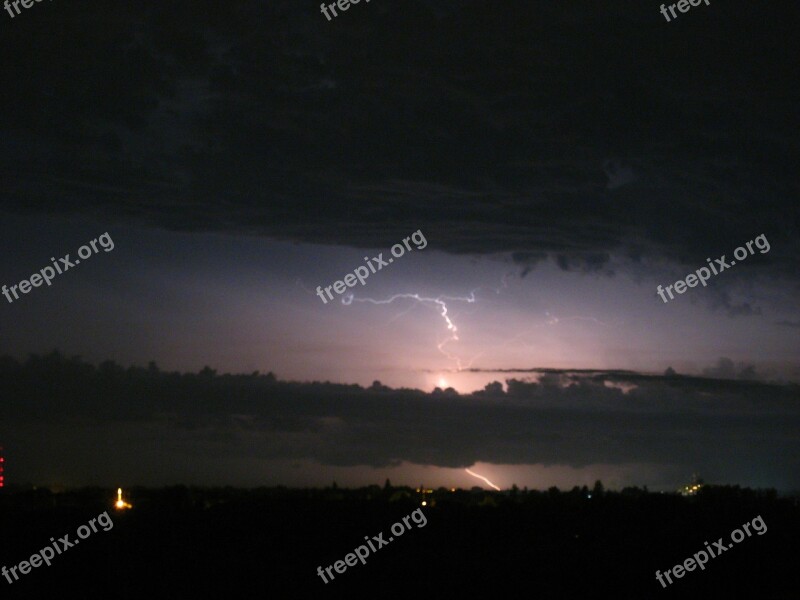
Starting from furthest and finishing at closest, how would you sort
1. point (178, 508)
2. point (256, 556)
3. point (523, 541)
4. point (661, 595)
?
point (178, 508) → point (523, 541) → point (256, 556) → point (661, 595)

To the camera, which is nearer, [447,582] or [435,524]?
[447,582]

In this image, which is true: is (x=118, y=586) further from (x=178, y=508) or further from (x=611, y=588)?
(x=178, y=508)

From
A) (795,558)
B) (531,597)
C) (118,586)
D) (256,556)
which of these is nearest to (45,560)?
(118,586)

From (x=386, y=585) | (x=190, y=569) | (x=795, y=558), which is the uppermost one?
(x=190, y=569)

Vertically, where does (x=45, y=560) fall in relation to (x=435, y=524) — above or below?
above

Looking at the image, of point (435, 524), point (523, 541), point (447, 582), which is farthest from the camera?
point (435, 524)

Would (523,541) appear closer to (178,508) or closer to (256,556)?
(256,556)
